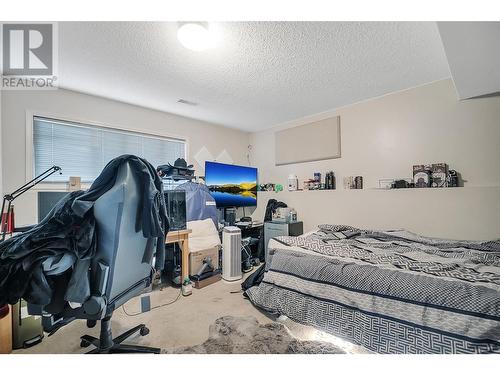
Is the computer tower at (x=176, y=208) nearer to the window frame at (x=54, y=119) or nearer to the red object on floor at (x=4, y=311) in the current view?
the window frame at (x=54, y=119)

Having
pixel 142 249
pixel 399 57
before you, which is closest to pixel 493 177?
pixel 399 57

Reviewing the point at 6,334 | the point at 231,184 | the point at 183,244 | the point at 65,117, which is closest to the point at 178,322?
the point at 183,244

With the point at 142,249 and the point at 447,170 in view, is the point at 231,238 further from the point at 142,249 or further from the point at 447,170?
the point at 447,170

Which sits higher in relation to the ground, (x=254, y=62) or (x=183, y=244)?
(x=254, y=62)

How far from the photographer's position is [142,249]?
4.42 feet

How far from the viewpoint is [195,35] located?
5.20ft

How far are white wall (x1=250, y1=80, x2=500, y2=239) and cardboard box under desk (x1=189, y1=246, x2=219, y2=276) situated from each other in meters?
1.51

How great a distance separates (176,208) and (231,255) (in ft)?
2.89

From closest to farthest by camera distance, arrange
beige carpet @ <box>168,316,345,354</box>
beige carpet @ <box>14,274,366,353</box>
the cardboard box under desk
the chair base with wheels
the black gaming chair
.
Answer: the black gaming chair < the chair base with wheels < beige carpet @ <box>168,316,345,354</box> < beige carpet @ <box>14,274,366,353</box> < the cardboard box under desk

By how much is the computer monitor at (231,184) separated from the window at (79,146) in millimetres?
908

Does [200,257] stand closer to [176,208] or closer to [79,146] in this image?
[176,208]

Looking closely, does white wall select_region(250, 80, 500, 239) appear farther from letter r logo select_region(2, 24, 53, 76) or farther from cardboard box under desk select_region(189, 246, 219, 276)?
letter r logo select_region(2, 24, 53, 76)

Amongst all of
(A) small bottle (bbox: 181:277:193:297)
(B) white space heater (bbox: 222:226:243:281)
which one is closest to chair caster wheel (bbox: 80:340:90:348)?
(A) small bottle (bbox: 181:277:193:297)

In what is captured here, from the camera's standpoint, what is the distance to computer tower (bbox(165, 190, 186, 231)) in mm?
2539
